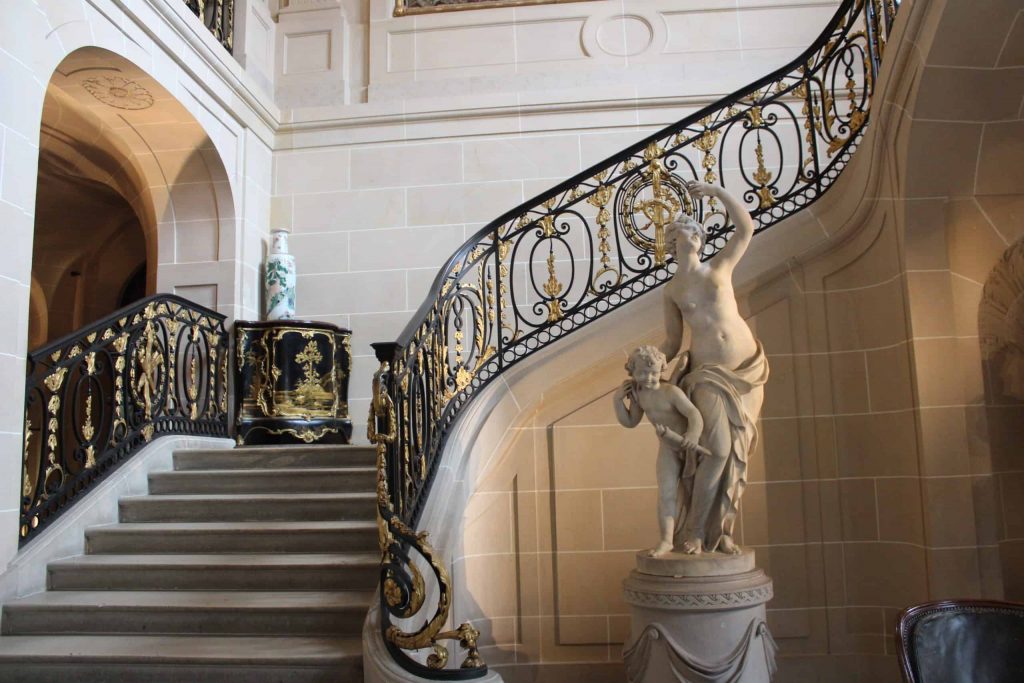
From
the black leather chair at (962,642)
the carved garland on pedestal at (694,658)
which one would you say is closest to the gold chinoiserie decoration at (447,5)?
the carved garland on pedestal at (694,658)

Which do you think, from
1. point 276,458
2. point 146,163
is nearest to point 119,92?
point 146,163

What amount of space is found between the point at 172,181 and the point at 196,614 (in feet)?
12.8

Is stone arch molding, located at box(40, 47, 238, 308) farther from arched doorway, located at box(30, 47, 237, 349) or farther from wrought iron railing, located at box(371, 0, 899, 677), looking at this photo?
wrought iron railing, located at box(371, 0, 899, 677)

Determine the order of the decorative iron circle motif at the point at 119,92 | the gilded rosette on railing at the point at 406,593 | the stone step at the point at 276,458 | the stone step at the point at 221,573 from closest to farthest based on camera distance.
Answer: the gilded rosette on railing at the point at 406,593 → the stone step at the point at 221,573 → the stone step at the point at 276,458 → the decorative iron circle motif at the point at 119,92

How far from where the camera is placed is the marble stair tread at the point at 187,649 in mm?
3110

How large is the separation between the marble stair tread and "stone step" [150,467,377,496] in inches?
48.8

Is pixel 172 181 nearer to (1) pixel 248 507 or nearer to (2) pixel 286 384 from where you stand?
(2) pixel 286 384

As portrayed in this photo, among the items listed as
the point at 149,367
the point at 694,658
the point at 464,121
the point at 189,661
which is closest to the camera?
the point at 189,661

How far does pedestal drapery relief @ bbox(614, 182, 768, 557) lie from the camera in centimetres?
344

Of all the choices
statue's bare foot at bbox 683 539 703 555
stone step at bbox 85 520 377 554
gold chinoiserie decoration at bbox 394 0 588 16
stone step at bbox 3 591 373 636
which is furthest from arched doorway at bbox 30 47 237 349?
statue's bare foot at bbox 683 539 703 555

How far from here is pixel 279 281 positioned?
6312mm

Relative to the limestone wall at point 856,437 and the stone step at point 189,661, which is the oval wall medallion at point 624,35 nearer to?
the limestone wall at point 856,437

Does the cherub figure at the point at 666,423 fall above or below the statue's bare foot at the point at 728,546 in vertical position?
above

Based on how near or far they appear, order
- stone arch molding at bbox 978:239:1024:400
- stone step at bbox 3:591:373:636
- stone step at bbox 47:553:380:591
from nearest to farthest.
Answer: stone step at bbox 3:591:373:636 → stone step at bbox 47:553:380:591 → stone arch molding at bbox 978:239:1024:400
